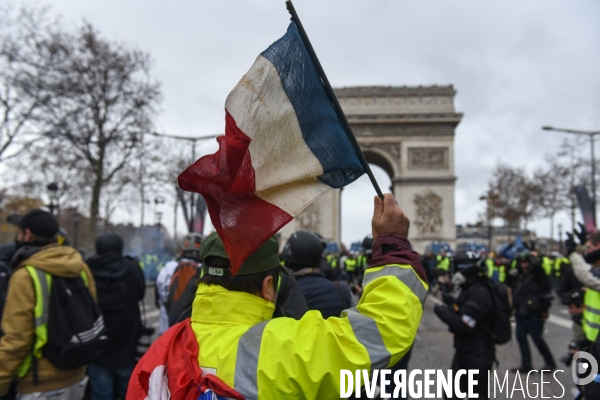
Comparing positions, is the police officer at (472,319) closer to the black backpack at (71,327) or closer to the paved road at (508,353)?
the paved road at (508,353)

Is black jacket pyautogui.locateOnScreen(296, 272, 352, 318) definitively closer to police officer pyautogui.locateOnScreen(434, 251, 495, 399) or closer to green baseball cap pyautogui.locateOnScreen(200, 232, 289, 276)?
police officer pyautogui.locateOnScreen(434, 251, 495, 399)

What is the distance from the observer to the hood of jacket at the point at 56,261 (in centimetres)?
317

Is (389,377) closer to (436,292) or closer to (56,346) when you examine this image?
(56,346)

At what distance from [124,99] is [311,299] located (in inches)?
872

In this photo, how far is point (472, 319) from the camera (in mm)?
4371

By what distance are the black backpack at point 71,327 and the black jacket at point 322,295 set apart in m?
1.42

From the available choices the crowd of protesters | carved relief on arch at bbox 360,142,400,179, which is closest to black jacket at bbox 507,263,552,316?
the crowd of protesters

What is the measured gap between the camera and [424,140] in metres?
33.6

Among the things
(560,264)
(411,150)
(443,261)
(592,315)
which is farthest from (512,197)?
(592,315)

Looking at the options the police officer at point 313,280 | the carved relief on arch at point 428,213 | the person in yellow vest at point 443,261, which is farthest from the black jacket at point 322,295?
the carved relief on arch at point 428,213

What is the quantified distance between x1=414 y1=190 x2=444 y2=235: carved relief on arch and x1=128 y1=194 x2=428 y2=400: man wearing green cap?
31.1 m

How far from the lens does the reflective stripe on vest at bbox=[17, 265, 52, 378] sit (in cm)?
307

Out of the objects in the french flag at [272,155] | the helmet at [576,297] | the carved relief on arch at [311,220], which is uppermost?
the carved relief on arch at [311,220]

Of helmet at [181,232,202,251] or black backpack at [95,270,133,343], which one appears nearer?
black backpack at [95,270,133,343]
